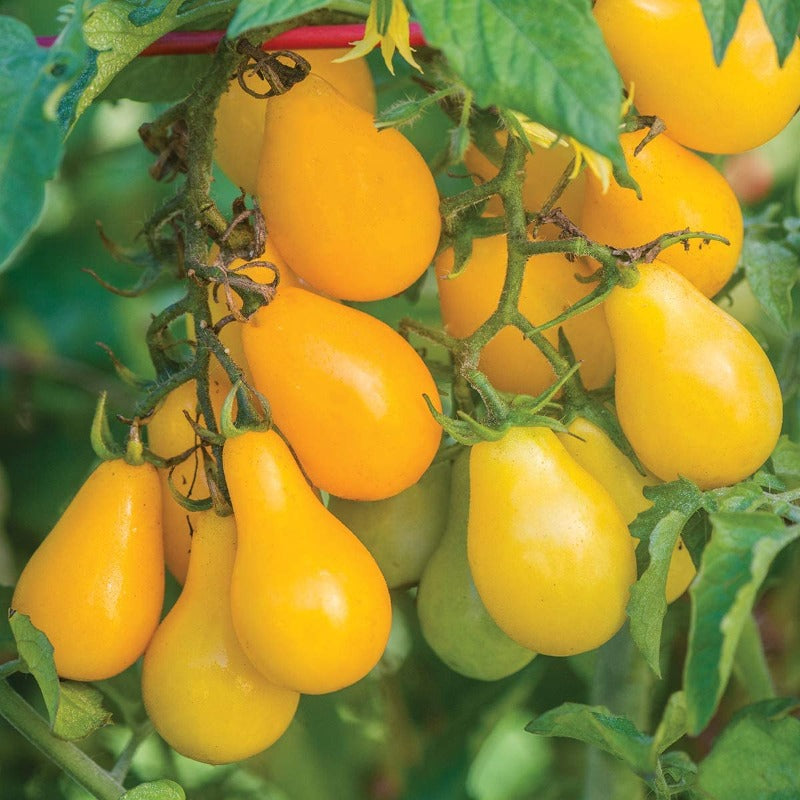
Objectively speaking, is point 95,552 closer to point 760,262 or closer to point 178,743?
point 178,743

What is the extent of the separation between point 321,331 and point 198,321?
0.23ft

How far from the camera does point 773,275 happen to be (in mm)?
808

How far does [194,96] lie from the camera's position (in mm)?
640

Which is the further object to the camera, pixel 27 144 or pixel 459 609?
pixel 459 609

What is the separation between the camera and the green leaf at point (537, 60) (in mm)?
469

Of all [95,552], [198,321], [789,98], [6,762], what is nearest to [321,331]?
[198,321]

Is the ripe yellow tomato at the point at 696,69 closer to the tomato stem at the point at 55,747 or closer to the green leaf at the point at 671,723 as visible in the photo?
the green leaf at the point at 671,723

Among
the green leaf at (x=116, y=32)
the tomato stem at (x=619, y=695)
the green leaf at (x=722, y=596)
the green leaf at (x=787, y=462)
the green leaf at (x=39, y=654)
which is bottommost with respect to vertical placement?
the tomato stem at (x=619, y=695)

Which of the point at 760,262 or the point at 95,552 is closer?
the point at 95,552

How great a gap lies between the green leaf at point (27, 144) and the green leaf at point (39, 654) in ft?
0.69

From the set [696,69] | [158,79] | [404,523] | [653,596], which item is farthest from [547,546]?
[158,79]

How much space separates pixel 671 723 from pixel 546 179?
0.30 m

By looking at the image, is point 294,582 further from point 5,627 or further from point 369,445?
point 5,627

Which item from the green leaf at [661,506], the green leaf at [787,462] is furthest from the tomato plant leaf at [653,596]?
the green leaf at [787,462]
